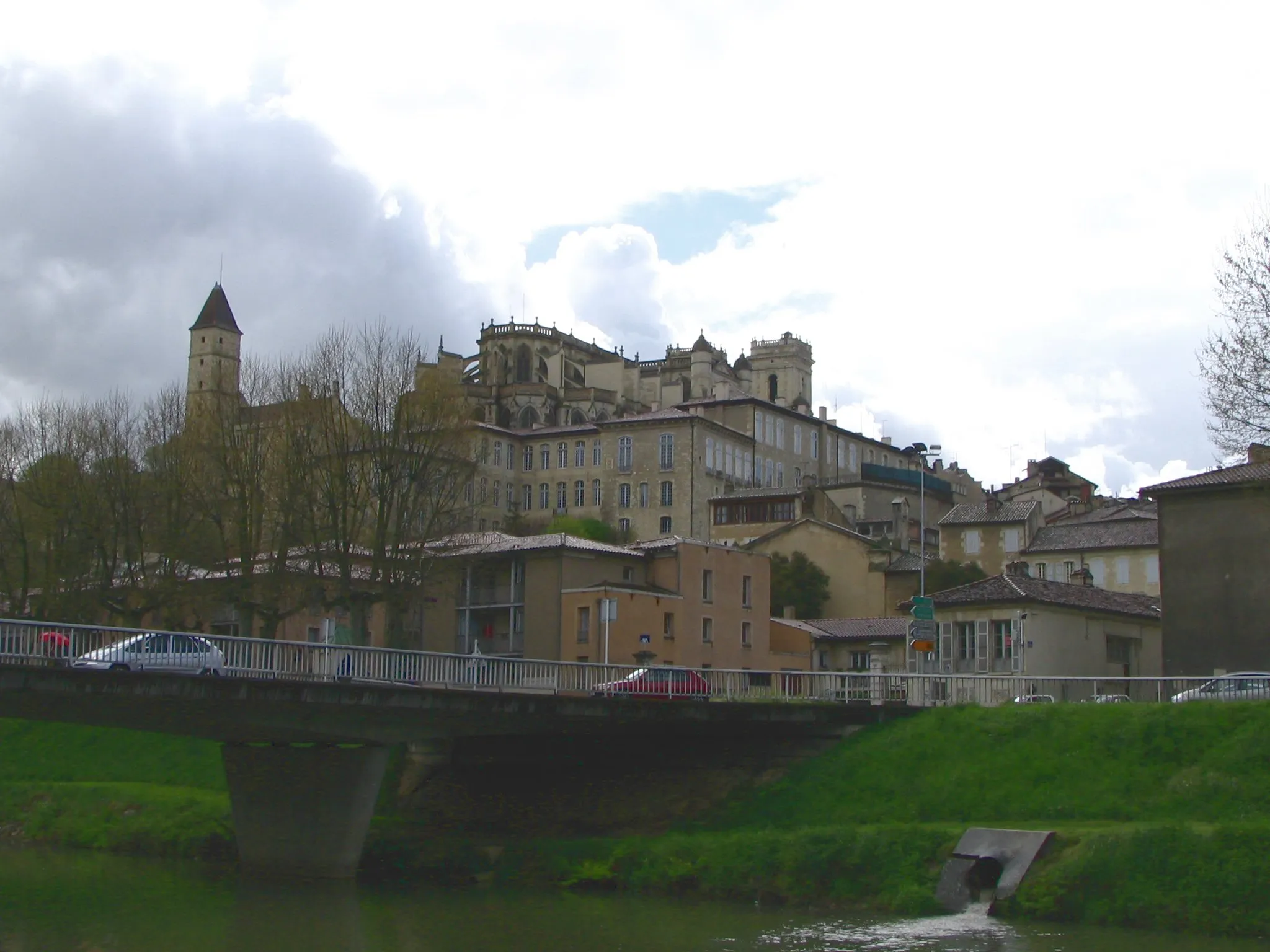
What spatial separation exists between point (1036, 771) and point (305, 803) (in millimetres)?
19986

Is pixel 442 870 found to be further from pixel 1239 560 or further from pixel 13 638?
pixel 1239 560

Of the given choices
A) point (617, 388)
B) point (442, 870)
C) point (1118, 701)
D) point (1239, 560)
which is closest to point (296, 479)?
point (442, 870)

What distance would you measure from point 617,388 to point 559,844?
128 metres

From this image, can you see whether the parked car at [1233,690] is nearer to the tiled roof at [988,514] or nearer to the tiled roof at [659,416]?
the tiled roof at [988,514]

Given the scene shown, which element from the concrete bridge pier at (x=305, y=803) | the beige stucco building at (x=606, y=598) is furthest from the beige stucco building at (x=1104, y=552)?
the concrete bridge pier at (x=305, y=803)

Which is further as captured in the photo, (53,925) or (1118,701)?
(1118,701)

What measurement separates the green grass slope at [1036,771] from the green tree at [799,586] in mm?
49327

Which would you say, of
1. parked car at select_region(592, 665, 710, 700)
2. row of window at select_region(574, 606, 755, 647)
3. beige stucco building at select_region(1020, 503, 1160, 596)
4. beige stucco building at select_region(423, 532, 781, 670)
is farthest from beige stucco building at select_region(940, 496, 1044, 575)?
parked car at select_region(592, 665, 710, 700)

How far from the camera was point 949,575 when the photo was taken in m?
100

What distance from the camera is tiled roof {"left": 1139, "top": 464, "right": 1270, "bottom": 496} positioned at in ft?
183

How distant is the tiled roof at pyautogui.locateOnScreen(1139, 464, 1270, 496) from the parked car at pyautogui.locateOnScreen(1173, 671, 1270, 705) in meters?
10.7

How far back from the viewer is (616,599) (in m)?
70.6

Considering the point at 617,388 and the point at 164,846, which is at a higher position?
the point at 617,388

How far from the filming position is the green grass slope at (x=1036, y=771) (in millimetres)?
38375
